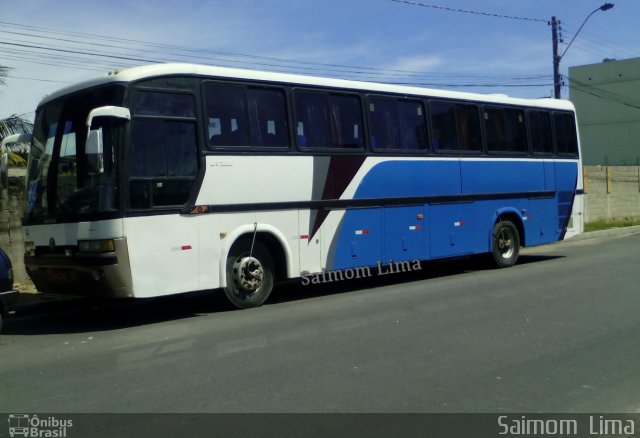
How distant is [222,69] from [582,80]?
5954 cm

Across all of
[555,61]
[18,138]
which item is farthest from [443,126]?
[555,61]

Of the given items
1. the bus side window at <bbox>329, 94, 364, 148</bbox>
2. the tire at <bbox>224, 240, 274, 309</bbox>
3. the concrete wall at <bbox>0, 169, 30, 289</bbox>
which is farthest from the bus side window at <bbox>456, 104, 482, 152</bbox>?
the concrete wall at <bbox>0, 169, 30, 289</bbox>

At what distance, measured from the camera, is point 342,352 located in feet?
23.7

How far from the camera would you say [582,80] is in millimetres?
62719

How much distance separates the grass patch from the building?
109ft

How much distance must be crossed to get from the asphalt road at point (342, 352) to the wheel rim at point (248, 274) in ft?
1.38

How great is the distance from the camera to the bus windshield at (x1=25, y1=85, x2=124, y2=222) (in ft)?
28.7

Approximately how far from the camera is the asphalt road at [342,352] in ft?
18.7

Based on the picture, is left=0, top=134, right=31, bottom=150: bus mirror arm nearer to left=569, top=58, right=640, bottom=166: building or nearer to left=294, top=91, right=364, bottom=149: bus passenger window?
left=294, top=91, right=364, bottom=149: bus passenger window

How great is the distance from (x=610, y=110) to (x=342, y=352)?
60.9 metres

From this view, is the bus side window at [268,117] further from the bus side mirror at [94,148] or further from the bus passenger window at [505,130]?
the bus passenger window at [505,130]

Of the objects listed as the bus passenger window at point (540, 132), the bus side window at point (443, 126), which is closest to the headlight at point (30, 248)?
the bus side window at point (443, 126)

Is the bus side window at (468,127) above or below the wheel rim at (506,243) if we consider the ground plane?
above

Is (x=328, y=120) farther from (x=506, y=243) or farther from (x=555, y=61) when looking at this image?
(x=555, y=61)
